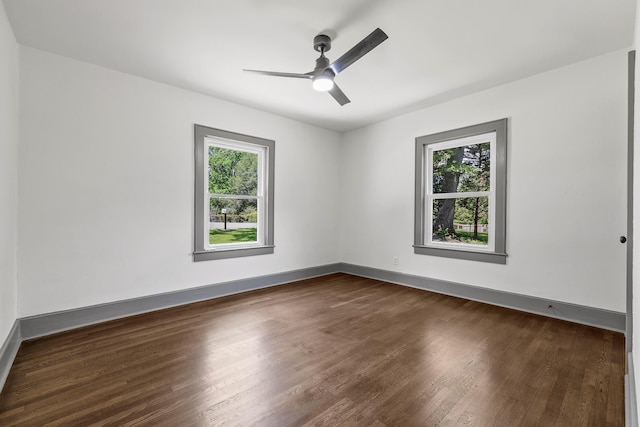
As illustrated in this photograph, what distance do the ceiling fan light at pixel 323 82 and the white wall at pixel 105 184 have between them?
6.15ft

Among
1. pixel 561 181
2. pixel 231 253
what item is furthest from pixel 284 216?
pixel 561 181

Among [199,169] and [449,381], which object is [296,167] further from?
[449,381]

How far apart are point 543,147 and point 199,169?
3.96 meters

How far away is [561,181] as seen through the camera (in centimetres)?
307

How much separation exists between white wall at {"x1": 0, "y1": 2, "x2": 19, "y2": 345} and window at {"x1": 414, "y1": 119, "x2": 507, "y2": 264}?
4313 mm

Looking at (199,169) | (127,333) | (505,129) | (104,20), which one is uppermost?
(104,20)

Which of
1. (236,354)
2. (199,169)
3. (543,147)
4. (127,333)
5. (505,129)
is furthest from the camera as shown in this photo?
(199,169)

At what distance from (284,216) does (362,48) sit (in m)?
2.94

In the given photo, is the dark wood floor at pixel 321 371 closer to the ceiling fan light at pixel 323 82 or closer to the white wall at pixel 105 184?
the white wall at pixel 105 184

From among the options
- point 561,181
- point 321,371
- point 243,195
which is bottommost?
point 321,371

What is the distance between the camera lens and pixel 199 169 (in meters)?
3.69

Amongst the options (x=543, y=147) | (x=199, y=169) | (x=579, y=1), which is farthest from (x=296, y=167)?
(x=579, y=1)

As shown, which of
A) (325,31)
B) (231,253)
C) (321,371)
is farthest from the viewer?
(231,253)

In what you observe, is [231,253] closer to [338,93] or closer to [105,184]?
[105,184]
